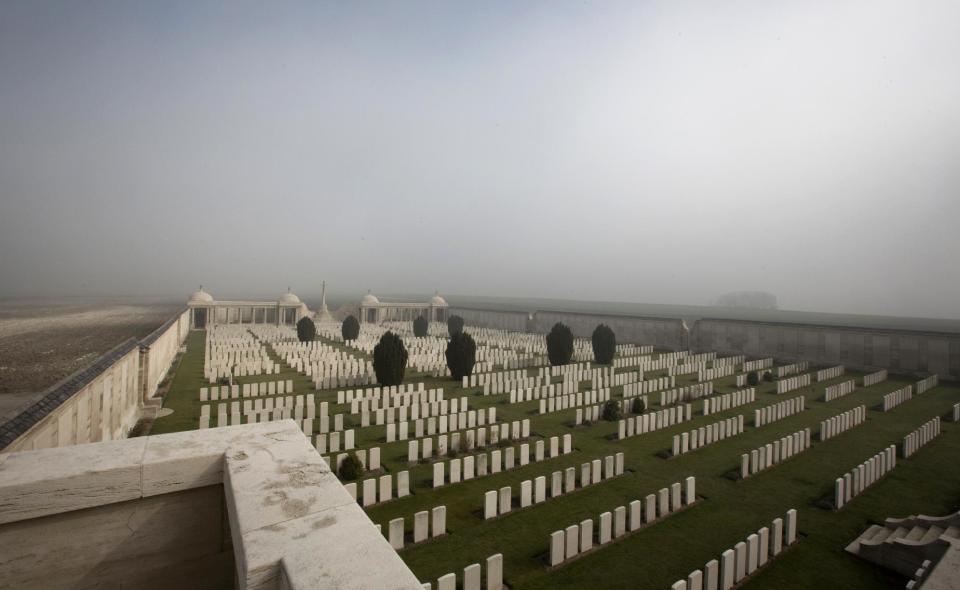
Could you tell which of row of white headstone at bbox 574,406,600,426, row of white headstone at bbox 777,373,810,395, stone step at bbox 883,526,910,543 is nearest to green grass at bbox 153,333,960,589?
row of white headstone at bbox 574,406,600,426

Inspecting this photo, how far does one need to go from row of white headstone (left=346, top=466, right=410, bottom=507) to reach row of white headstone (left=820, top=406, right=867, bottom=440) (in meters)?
11.4

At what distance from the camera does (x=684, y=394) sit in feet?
56.1

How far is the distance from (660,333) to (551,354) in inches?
517

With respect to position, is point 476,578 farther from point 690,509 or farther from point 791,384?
point 791,384

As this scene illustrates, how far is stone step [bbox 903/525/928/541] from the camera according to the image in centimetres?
719

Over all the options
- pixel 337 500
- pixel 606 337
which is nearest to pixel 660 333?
pixel 606 337

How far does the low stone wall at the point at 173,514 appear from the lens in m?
2.41

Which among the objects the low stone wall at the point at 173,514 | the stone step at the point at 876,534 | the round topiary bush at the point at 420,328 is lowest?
the stone step at the point at 876,534

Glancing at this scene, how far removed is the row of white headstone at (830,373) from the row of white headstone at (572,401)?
1255 centimetres

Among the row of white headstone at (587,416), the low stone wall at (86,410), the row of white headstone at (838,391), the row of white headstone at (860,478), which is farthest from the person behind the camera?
the row of white headstone at (838,391)

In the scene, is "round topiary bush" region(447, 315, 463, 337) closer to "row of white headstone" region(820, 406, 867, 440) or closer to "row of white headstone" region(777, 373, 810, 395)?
"row of white headstone" region(777, 373, 810, 395)

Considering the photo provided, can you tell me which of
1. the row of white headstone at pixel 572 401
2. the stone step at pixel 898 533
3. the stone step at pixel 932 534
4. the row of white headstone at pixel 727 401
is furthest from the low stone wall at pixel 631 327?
the stone step at pixel 932 534

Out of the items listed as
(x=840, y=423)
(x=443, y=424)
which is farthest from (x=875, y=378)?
(x=443, y=424)

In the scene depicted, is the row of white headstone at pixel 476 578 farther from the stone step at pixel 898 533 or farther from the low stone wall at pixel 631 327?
the low stone wall at pixel 631 327
